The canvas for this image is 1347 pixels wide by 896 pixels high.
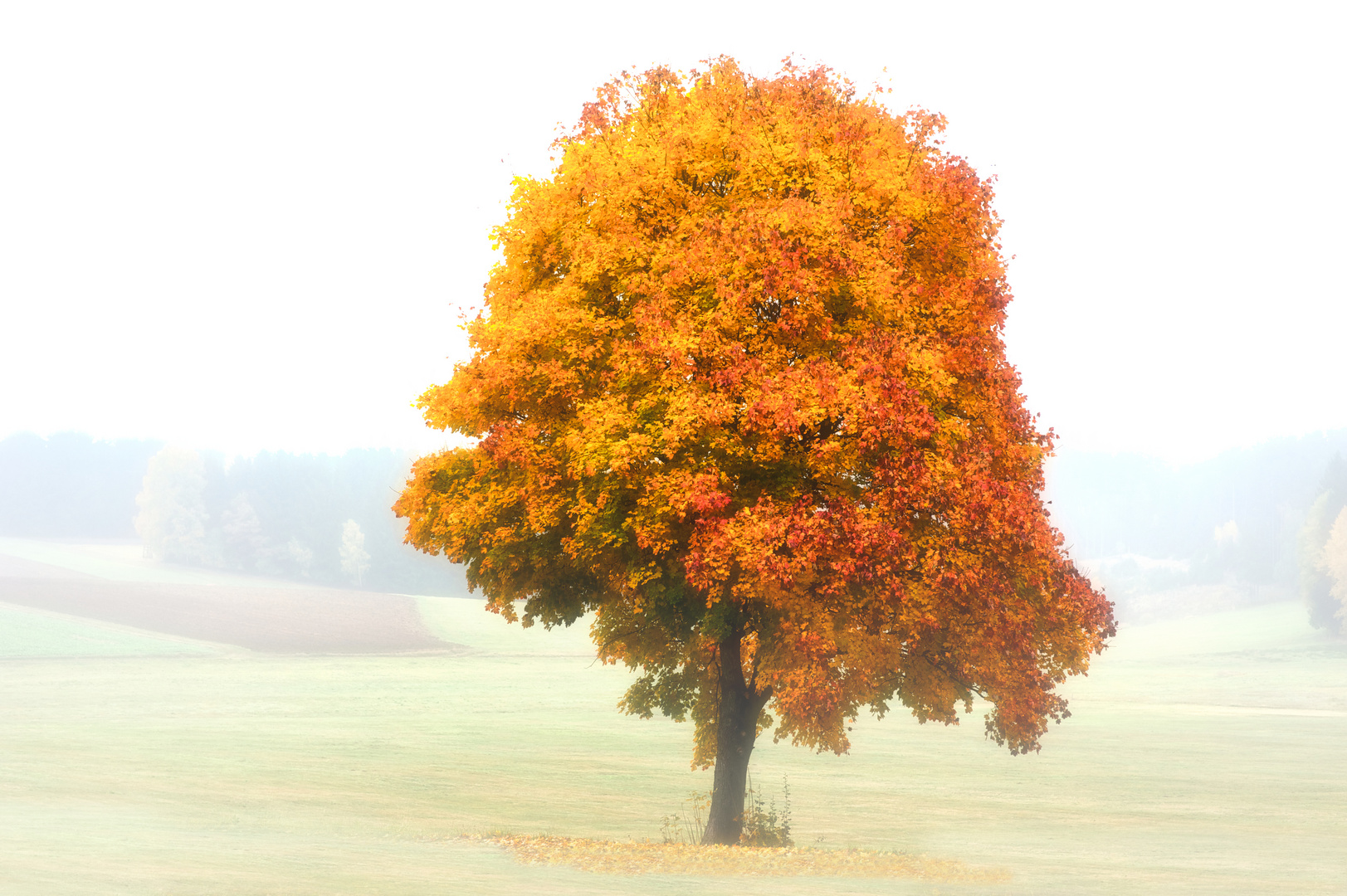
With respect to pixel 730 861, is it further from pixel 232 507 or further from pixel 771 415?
pixel 232 507

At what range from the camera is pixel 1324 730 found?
59.3 meters

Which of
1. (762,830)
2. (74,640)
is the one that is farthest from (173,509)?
(762,830)

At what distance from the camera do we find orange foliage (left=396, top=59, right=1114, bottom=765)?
19.9 m

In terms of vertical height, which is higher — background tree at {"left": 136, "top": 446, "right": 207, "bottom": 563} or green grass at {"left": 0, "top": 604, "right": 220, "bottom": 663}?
background tree at {"left": 136, "top": 446, "right": 207, "bottom": 563}

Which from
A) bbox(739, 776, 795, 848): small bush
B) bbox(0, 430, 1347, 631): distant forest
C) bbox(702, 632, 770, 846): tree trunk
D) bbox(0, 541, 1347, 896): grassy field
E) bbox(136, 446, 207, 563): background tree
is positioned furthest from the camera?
bbox(0, 430, 1347, 631): distant forest

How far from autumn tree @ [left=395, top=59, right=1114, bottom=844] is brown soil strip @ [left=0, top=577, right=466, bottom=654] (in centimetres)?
7500

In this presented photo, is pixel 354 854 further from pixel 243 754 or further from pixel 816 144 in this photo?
pixel 243 754

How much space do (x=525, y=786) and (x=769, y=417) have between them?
21.2 meters

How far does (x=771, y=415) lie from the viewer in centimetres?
1961

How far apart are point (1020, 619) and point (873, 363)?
527 centimetres

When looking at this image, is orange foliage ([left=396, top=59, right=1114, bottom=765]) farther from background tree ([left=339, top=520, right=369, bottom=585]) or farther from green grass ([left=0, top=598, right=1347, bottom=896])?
background tree ([left=339, top=520, right=369, bottom=585])

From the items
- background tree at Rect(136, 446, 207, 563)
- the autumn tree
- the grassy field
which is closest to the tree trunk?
the autumn tree

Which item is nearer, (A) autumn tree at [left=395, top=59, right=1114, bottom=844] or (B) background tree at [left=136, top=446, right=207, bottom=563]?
(A) autumn tree at [left=395, top=59, right=1114, bottom=844]

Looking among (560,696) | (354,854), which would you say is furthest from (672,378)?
(560,696)
